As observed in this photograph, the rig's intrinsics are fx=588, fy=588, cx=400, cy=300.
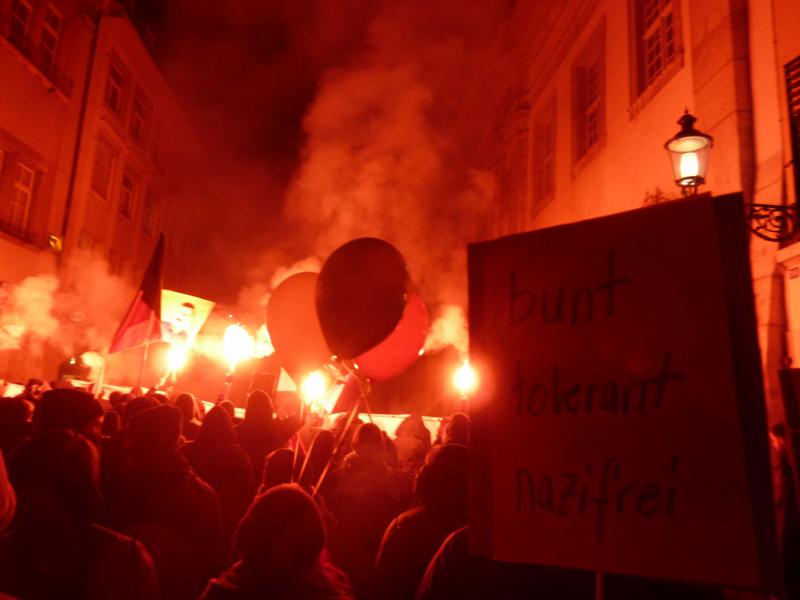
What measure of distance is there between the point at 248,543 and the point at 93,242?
18.1m

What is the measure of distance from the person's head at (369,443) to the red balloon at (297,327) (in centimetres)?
64

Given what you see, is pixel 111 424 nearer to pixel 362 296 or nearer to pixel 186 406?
pixel 186 406

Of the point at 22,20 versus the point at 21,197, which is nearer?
the point at 22,20

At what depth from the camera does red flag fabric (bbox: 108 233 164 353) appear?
6.63 metres

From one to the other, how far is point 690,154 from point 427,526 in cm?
430

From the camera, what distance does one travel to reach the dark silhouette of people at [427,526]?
284 cm

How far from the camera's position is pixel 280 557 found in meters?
1.96

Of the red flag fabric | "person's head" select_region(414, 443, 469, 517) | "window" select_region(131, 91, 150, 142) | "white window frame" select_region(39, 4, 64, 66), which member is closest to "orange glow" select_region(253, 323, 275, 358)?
the red flag fabric

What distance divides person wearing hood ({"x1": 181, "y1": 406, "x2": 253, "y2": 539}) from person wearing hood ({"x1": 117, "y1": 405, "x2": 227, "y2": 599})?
0.62 metres

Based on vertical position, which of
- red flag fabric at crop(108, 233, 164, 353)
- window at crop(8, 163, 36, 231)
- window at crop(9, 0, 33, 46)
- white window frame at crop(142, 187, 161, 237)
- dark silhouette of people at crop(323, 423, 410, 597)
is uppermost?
window at crop(9, 0, 33, 46)

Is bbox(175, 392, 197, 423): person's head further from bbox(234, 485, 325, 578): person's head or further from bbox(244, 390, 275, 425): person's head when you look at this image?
bbox(234, 485, 325, 578): person's head

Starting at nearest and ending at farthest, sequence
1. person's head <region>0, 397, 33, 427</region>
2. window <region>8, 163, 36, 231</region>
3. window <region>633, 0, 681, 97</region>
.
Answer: person's head <region>0, 397, 33, 427</region> → window <region>633, 0, 681, 97</region> → window <region>8, 163, 36, 231</region>

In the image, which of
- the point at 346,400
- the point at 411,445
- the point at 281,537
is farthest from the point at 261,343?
the point at 281,537

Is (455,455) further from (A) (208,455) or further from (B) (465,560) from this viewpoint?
(A) (208,455)
